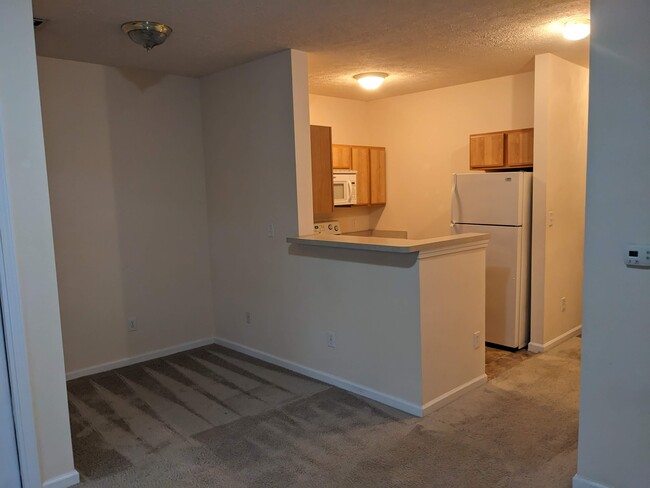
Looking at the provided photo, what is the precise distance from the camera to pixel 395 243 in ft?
10.5

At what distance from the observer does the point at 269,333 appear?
4.31 meters

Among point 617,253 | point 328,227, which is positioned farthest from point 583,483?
point 328,227

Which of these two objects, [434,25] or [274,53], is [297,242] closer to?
[274,53]

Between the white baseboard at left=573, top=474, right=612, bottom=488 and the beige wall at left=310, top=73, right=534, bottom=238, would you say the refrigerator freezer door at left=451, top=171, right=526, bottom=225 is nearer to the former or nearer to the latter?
the beige wall at left=310, top=73, right=534, bottom=238

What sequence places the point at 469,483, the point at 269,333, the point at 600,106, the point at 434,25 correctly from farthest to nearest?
the point at 269,333
the point at 434,25
the point at 469,483
the point at 600,106

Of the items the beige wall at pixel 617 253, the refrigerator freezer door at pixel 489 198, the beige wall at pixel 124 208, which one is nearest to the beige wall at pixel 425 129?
the refrigerator freezer door at pixel 489 198

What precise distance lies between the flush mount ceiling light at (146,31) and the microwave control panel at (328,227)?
270 cm

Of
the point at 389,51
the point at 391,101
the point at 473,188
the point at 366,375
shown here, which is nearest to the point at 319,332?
the point at 366,375

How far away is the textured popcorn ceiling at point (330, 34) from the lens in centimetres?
282

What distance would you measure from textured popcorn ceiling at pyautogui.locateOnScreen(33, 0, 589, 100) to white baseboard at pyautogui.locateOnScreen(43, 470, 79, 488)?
8.12 feet

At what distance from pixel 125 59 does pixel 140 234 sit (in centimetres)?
145

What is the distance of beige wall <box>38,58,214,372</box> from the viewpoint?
394cm

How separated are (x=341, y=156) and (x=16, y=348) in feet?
12.3

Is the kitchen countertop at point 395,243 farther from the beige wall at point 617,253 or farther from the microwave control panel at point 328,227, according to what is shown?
the microwave control panel at point 328,227
